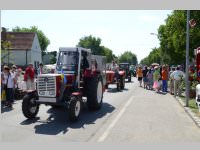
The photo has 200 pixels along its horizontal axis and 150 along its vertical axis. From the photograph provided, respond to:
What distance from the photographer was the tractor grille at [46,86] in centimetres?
1135

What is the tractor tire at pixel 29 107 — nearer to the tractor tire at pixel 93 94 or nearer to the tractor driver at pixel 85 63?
the tractor tire at pixel 93 94

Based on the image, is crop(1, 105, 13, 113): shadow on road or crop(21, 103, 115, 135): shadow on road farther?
crop(1, 105, 13, 113): shadow on road

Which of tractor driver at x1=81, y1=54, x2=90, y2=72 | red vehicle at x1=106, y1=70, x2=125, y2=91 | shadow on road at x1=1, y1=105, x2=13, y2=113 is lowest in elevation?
shadow on road at x1=1, y1=105, x2=13, y2=113

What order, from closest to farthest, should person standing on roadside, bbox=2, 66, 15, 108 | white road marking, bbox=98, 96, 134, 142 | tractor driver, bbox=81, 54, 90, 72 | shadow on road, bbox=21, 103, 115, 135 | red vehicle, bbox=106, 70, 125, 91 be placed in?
white road marking, bbox=98, 96, 134, 142 < shadow on road, bbox=21, 103, 115, 135 < tractor driver, bbox=81, 54, 90, 72 < person standing on roadside, bbox=2, 66, 15, 108 < red vehicle, bbox=106, 70, 125, 91

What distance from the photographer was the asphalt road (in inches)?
353

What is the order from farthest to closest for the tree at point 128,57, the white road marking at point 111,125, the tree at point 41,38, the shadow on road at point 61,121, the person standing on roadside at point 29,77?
1. the tree at point 128,57
2. the tree at point 41,38
3. the person standing on roadside at point 29,77
4. the shadow on road at point 61,121
5. the white road marking at point 111,125

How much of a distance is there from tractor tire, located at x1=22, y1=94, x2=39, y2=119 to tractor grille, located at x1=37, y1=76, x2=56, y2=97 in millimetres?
415

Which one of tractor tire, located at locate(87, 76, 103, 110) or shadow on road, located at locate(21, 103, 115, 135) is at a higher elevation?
tractor tire, located at locate(87, 76, 103, 110)

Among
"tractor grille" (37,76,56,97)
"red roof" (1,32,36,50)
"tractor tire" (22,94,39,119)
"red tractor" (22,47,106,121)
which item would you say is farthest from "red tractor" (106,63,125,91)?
"red roof" (1,32,36,50)

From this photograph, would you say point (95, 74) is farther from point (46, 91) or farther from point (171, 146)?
point (171, 146)

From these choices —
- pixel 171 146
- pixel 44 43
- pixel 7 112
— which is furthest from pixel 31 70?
pixel 44 43

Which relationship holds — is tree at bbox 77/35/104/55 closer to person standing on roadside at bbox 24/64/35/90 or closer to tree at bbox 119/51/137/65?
tree at bbox 119/51/137/65

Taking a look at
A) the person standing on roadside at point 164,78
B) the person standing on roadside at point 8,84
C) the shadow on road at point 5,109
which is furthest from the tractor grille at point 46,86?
the person standing on roadside at point 164,78

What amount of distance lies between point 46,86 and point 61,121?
48.7 inches
